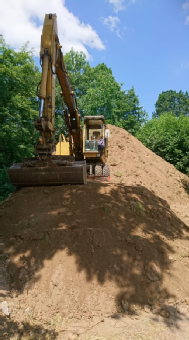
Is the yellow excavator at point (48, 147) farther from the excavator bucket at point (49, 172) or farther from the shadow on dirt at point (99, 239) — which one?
the shadow on dirt at point (99, 239)

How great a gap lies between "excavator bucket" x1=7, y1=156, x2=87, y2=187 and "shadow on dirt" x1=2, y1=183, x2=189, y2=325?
1.15 ft

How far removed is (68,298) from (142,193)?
456 centimetres

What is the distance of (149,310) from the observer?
4.06 m

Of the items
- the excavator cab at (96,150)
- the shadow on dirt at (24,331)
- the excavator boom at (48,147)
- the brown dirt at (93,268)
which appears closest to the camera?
the shadow on dirt at (24,331)

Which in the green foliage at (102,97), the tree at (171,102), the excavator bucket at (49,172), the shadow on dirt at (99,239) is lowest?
the shadow on dirt at (99,239)

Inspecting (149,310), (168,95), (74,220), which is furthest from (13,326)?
(168,95)

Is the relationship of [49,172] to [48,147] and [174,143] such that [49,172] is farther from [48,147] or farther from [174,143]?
[174,143]

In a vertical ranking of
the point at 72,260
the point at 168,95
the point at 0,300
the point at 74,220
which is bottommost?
the point at 0,300

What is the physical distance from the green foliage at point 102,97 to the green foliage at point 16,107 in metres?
10.9

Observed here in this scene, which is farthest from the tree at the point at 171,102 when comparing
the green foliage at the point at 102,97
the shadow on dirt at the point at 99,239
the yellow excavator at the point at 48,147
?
the shadow on dirt at the point at 99,239

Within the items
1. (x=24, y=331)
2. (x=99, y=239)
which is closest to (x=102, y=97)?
(x=99, y=239)

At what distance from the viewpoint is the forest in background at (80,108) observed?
15641 millimetres

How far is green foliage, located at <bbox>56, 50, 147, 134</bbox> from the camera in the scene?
1133 inches

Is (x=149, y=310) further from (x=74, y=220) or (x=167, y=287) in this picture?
(x=74, y=220)
